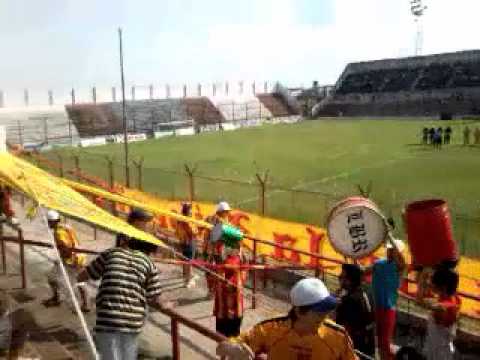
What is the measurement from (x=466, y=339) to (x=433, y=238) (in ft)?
9.34

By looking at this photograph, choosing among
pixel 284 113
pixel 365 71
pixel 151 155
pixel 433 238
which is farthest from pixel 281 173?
pixel 365 71

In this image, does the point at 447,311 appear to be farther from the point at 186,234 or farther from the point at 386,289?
the point at 186,234

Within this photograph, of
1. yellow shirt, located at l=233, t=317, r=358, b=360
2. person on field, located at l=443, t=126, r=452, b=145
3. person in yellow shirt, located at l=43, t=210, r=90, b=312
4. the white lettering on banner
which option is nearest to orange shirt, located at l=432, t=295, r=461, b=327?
yellow shirt, located at l=233, t=317, r=358, b=360

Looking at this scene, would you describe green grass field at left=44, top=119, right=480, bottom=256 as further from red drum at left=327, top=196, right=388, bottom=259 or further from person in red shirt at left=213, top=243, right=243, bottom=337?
red drum at left=327, top=196, right=388, bottom=259

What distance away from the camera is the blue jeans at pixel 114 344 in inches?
160

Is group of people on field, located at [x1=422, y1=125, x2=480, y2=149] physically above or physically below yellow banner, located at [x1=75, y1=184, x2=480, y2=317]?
above

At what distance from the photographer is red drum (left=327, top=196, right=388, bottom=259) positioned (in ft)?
15.3

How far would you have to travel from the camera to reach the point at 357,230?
15.6ft

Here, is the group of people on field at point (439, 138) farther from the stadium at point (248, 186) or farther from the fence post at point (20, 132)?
the fence post at point (20, 132)

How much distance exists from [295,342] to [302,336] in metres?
0.05

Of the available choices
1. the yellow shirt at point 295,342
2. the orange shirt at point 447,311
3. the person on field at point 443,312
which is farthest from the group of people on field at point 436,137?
the yellow shirt at point 295,342

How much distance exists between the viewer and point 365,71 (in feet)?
232

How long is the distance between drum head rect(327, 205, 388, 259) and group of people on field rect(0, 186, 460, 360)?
165 mm

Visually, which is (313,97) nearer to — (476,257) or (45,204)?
(476,257)
